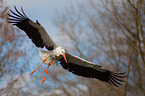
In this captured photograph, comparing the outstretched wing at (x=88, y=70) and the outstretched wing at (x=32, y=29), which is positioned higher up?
the outstretched wing at (x=32, y=29)

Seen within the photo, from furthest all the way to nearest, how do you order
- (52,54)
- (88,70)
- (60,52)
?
1. (88,70)
2. (52,54)
3. (60,52)

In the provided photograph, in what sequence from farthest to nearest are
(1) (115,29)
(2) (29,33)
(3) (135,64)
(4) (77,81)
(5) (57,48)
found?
1. (4) (77,81)
2. (1) (115,29)
3. (3) (135,64)
4. (2) (29,33)
5. (5) (57,48)

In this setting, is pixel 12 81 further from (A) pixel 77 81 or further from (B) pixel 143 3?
(A) pixel 77 81

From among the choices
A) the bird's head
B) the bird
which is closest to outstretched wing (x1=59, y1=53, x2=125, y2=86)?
the bird

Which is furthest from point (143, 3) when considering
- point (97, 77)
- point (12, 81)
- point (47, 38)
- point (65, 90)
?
point (65, 90)

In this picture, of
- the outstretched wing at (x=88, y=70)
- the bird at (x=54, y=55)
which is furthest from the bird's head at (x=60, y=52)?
the outstretched wing at (x=88, y=70)

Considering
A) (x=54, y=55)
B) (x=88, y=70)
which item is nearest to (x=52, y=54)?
(x=54, y=55)

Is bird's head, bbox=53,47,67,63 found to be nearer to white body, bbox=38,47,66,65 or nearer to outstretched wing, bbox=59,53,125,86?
white body, bbox=38,47,66,65

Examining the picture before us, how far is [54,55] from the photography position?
5684 millimetres

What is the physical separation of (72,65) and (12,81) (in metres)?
1.88

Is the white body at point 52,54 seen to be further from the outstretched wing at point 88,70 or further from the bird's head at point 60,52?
the outstretched wing at point 88,70

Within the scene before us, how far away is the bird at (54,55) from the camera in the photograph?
5.75 meters

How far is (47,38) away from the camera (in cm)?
594

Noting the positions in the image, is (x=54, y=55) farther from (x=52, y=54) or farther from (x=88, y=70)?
(x=88, y=70)
